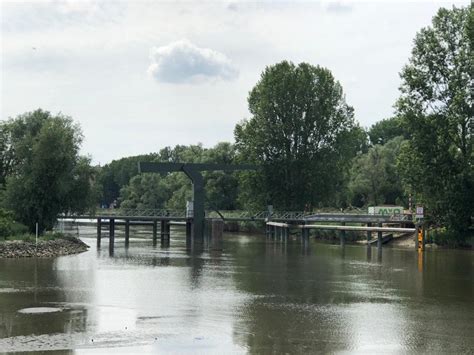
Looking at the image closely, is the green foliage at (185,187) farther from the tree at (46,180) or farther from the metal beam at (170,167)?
the tree at (46,180)

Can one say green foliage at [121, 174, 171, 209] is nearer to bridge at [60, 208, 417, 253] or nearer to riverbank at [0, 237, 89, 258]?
bridge at [60, 208, 417, 253]

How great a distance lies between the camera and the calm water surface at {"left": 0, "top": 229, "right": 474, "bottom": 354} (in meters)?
15.8

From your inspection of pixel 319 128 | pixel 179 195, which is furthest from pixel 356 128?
pixel 179 195

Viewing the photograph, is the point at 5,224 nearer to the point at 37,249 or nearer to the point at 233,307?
the point at 37,249

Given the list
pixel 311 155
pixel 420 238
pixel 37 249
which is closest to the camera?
pixel 37 249

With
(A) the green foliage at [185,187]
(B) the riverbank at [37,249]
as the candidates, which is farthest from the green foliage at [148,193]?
(B) the riverbank at [37,249]

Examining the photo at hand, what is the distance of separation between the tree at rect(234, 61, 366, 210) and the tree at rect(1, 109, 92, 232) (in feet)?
93.8

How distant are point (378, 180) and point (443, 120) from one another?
110 ft

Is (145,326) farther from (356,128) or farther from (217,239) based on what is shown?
(356,128)

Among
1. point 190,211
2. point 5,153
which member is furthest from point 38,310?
point 5,153

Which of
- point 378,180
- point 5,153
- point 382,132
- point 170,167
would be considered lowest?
point 170,167

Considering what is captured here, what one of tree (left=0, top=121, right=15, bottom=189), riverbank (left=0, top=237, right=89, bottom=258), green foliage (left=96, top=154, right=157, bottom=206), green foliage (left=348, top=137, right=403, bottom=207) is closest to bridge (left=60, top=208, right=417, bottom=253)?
riverbank (left=0, top=237, right=89, bottom=258)

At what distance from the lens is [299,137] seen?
2938 inches

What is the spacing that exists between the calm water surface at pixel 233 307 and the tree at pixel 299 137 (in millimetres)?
35480
